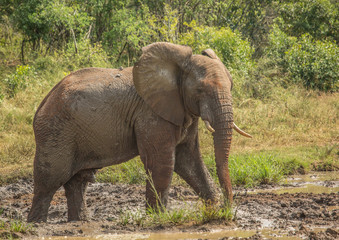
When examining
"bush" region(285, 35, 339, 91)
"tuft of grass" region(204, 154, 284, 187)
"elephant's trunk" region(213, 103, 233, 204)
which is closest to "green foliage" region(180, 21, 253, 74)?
"bush" region(285, 35, 339, 91)

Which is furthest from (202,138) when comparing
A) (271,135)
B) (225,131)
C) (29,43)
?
(29,43)

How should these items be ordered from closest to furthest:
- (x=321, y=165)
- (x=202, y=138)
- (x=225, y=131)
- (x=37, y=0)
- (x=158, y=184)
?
1. (x=225, y=131)
2. (x=158, y=184)
3. (x=321, y=165)
4. (x=202, y=138)
5. (x=37, y=0)

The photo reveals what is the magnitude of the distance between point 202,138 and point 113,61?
7.11 meters

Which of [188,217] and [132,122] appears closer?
[188,217]

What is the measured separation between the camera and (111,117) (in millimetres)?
7141

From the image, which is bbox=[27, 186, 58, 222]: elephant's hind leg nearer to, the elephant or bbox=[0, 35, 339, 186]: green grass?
the elephant

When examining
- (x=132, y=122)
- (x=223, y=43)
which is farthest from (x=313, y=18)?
(x=132, y=122)

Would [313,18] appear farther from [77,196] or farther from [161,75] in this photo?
[77,196]

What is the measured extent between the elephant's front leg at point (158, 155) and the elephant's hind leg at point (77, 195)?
1.11m

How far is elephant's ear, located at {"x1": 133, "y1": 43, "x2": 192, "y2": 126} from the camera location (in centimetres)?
684

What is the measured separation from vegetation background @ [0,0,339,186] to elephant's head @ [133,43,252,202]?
308cm

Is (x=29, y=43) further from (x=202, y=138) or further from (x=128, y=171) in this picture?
(x=128, y=171)

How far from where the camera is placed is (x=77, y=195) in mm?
7559

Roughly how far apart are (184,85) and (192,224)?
171cm
